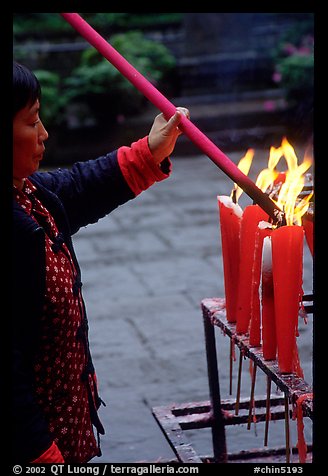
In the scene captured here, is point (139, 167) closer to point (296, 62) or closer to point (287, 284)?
point (287, 284)

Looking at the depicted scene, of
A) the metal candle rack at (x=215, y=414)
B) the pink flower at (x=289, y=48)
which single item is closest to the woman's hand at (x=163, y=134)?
the metal candle rack at (x=215, y=414)

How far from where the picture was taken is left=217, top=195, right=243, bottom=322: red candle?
223 cm

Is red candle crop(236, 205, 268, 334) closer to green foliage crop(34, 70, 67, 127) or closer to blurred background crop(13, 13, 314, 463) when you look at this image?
blurred background crop(13, 13, 314, 463)

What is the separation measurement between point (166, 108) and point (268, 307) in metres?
0.55

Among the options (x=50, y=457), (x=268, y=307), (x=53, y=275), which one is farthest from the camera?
(x=268, y=307)

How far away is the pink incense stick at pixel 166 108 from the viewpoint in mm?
1913

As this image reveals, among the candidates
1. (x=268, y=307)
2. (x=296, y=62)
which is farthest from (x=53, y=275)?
(x=296, y=62)

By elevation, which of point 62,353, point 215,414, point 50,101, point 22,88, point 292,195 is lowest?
point 215,414

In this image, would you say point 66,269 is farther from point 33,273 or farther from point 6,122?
point 6,122

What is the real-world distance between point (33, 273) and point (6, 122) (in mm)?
331

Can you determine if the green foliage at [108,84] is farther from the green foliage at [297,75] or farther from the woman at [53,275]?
the woman at [53,275]

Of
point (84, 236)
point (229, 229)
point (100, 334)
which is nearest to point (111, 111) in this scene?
point (84, 236)

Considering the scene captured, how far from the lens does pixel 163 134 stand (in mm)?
2133

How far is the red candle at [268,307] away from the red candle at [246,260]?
0.11 metres
